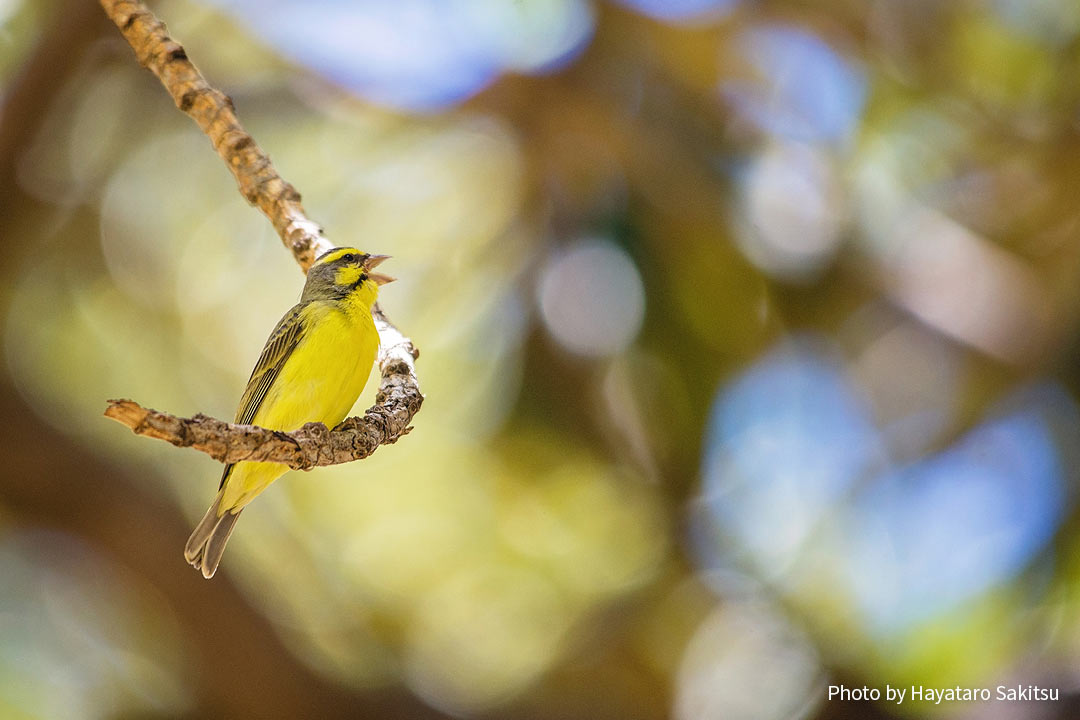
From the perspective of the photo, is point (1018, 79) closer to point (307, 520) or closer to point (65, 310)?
point (307, 520)

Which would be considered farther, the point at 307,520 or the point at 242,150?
the point at 307,520

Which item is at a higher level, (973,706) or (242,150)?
(242,150)

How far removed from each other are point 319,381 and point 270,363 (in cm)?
38

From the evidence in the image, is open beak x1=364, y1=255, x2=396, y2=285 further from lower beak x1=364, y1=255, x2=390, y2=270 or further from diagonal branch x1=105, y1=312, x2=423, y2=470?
diagonal branch x1=105, y1=312, x2=423, y2=470

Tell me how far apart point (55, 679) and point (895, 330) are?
618cm

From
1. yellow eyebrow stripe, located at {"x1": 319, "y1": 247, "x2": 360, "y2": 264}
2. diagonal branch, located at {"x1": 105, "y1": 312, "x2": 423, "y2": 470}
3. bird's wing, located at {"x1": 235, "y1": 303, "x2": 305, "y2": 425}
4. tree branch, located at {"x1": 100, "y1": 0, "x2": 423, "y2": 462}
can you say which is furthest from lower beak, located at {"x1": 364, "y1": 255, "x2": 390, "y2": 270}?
diagonal branch, located at {"x1": 105, "y1": 312, "x2": 423, "y2": 470}

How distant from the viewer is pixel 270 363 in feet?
13.1

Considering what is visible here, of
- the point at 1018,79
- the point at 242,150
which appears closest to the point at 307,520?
the point at 242,150

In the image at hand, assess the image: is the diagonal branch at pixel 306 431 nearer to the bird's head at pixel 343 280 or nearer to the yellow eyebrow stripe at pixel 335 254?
the yellow eyebrow stripe at pixel 335 254

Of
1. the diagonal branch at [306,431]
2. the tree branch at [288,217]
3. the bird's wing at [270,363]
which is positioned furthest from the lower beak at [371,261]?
the diagonal branch at [306,431]

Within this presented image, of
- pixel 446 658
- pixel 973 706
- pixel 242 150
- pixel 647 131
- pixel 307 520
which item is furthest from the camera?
pixel 647 131

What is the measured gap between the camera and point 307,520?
23.9 feet

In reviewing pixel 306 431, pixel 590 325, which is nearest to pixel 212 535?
pixel 306 431

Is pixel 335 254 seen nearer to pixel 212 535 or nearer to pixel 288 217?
pixel 288 217
